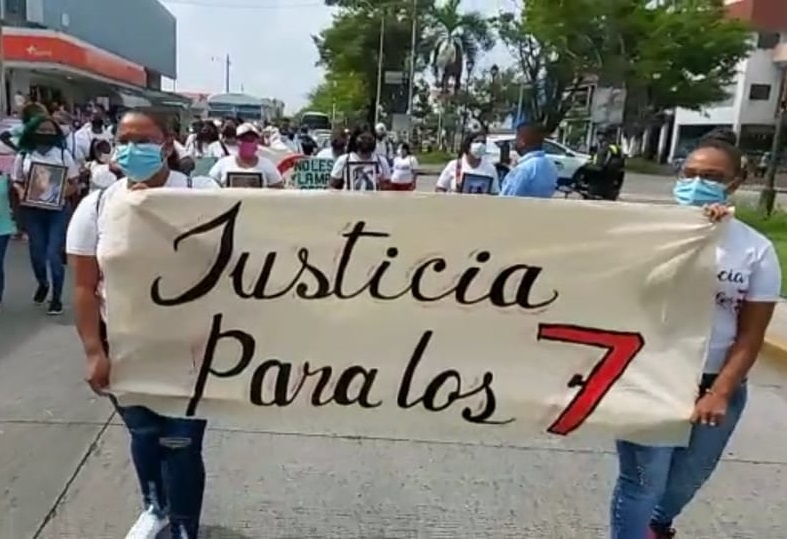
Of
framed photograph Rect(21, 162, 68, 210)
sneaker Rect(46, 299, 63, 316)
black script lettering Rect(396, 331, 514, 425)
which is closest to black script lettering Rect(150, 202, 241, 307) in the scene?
black script lettering Rect(396, 331, 514, 425)

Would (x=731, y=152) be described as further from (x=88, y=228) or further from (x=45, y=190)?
(x=45, y=190)

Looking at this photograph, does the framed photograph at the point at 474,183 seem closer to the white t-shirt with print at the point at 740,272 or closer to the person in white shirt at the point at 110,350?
the person in white shirt at the point at 110,350

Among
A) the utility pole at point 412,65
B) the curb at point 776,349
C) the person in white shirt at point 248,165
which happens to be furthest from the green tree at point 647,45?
the person in white shirt at point 248,165

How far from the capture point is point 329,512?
3.55 metres

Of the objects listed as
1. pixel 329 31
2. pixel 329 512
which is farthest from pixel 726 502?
pixel 329 31

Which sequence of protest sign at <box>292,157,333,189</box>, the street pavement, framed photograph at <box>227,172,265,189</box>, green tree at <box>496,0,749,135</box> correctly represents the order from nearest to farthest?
the street pavement < framed photograph at <box>227,172,265,189</box> < protest sign at <box>292,157,333,189</box> < green tree at <box>496,0,749,135</box>

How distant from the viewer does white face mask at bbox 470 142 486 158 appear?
29.0ft

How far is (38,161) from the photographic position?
6.73m

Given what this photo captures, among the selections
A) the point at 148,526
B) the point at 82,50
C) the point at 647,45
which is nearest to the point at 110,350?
the point at 148,526

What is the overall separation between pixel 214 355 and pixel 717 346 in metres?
1.58

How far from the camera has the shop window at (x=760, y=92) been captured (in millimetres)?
45719

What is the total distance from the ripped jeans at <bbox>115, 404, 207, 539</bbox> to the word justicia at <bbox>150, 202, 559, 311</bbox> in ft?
1.44

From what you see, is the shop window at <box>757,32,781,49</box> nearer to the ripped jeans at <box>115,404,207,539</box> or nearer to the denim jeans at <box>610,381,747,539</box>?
the denim jeans at <box>610,381,747,539</box>

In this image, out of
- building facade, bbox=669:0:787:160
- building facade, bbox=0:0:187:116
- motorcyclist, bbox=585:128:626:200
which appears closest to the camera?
motorcyclist, bbox=585:128:626:200
